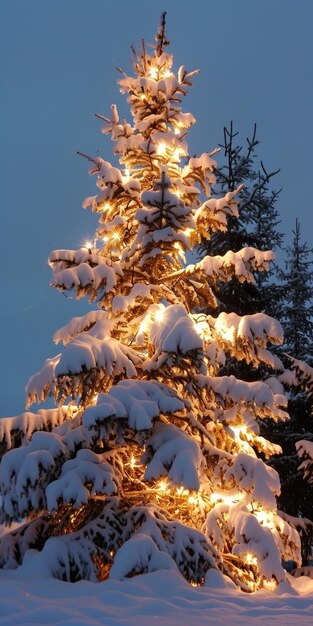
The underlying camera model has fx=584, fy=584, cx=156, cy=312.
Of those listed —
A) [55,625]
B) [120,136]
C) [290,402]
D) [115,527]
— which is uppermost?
[120,136]

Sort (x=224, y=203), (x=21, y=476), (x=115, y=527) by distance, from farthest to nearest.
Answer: (x=224, y=203), (x=115, y=527), (x=21, y=476)

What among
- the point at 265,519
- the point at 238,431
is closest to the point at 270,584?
the point at 265,519

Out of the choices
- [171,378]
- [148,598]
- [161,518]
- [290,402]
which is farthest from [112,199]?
[290,402]

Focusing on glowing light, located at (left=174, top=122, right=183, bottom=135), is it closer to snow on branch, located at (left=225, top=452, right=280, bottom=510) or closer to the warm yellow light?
the warm yellow light

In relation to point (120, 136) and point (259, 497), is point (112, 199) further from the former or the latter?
point (259, 497)

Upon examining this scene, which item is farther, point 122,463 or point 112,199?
point 112,199

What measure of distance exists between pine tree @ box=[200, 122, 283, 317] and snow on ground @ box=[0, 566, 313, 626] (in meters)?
8.18

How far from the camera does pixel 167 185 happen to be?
8500 mm

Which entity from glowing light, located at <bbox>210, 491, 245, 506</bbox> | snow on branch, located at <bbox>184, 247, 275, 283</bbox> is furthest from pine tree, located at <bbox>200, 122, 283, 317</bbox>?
glowing light, located at <bbox>210, 491, 245, 506</bbox>

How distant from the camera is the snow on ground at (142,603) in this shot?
528 centimetres

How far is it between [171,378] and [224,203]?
9.69ft

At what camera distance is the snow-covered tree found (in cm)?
701

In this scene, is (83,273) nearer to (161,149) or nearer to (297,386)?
(161,149)

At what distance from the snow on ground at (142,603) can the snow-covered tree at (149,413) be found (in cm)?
29
